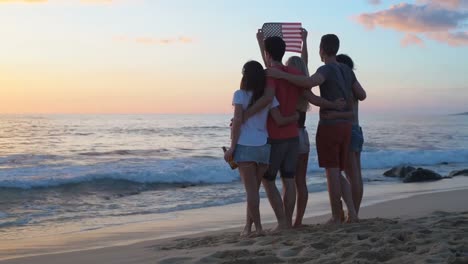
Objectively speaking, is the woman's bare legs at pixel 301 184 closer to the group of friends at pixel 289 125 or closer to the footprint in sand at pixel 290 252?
the group of friends at pixel 289 125

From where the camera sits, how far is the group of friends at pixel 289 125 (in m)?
5.02

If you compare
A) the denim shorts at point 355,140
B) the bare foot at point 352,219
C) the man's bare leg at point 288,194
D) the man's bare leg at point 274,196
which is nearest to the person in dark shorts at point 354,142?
the denim shorts at point 355,140

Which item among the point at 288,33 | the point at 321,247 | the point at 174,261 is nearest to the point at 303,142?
the point at 288,33

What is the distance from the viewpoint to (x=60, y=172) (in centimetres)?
1460

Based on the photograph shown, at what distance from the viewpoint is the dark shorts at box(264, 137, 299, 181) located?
518 centimetres

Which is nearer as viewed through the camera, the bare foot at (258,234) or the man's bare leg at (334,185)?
the bare foot at (258,234)

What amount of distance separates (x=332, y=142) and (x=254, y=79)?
3.53 feet

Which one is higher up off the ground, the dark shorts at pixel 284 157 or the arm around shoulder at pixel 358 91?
the arm around shoulder at pixel 358 91

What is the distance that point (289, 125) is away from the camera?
5191mm

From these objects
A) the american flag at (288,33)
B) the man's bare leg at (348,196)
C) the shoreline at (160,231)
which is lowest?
the shoreline at (160,231)

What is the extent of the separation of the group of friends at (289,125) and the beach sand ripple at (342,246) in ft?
1.26

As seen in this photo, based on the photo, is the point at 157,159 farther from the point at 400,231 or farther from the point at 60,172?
the point at 400,231

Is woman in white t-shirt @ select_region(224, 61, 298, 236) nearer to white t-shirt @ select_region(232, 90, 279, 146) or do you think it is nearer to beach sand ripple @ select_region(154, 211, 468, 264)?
white t-shirt @ select_region(232, 90, 279, 146)

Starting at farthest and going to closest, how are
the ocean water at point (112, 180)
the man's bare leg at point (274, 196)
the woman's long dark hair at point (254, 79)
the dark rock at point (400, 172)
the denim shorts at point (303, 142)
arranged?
the dark rock at point (400, 172) < the ocean water at point (112, 180) < the denim shorts at point (303, 142) < the man's bare leg at point (274, 196) < the woman's long dark hair at point (254, 79)
